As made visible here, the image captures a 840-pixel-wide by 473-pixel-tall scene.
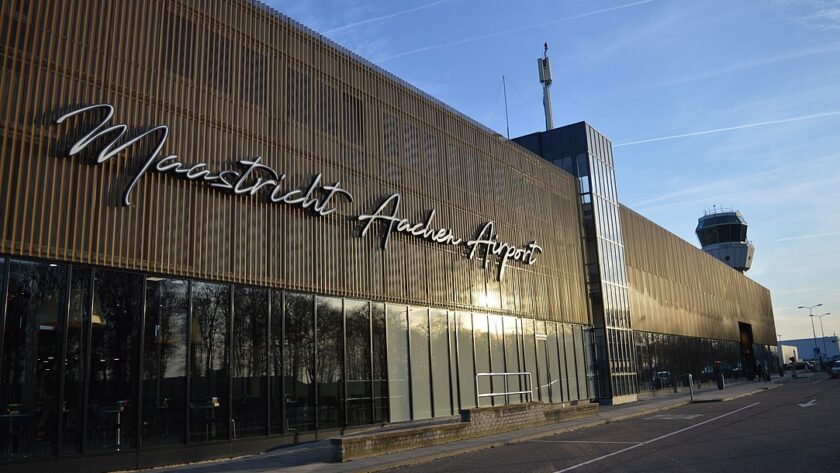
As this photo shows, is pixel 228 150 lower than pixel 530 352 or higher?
higher

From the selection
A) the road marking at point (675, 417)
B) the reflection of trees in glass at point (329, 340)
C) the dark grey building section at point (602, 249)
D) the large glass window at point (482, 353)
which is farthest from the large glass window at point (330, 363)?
the dark grey building section at point (602, 249)

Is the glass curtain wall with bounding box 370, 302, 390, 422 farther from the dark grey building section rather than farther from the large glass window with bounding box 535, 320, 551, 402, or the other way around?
the dark grey building section

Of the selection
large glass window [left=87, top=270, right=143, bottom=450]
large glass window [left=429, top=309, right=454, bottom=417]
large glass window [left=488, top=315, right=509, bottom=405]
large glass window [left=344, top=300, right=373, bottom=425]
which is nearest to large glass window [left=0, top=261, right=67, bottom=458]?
large glass window [left=87, top=270, right=143, bottom=450]

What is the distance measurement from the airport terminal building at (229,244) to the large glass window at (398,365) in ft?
0.32

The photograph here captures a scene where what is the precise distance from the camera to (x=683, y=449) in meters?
17.5

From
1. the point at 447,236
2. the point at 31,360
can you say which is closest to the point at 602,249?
the point at 447,236

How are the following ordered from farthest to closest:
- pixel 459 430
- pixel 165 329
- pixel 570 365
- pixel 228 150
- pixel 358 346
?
pixel 570 365
pixel 358 346
pixel 459 430
pixel 228 150
pixel 165 329

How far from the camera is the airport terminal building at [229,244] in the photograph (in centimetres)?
1484

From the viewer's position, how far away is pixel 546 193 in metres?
39.3

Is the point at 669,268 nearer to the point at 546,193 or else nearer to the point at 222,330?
the point at 546,193

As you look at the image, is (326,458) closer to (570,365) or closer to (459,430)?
(459,430)

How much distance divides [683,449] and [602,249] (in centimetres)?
2711

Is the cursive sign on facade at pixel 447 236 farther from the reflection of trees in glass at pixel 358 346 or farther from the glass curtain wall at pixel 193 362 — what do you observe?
the glass curtain wall at pixel 193 362

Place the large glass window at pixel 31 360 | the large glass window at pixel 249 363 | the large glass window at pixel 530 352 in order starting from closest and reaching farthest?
the large glass window at pixel 31 360 < the large glass window at pixel 249 363 < the large glass window at pixel 530 352
